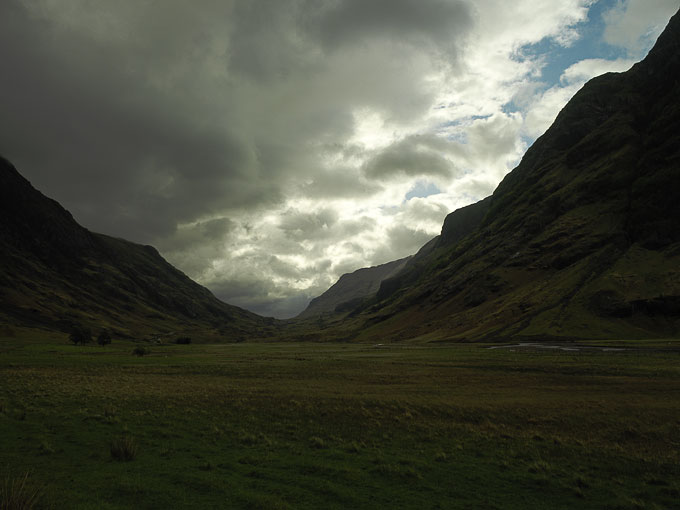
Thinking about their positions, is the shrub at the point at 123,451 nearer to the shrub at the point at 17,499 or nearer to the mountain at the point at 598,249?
the shrub at the point at 17,499

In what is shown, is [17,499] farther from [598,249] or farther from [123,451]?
[598,249]

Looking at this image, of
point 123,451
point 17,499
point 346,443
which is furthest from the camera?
point 346,443

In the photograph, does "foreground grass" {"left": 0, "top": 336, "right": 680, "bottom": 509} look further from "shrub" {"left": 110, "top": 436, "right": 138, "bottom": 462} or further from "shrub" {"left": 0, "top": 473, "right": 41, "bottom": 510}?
"shrub" {"left": 0, "top": 473, "right": 41, "bottom": 510}

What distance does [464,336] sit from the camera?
122m

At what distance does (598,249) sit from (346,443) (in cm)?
15524

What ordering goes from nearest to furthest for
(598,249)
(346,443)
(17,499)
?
(17,499) < (346,443) < (598,249)

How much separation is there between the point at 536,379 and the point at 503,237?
571 feet

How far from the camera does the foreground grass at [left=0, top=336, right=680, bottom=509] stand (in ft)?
43.2

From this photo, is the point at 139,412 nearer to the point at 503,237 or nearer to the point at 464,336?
the point at 464,336

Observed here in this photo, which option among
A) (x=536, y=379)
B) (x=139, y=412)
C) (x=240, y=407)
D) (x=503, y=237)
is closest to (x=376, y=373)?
(x=536, y=379)

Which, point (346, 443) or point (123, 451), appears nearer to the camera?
point (123, 451)

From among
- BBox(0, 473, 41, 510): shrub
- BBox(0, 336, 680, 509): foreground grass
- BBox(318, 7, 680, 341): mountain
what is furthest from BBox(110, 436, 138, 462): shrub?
BBox(318, 7, 680, 341): mountain

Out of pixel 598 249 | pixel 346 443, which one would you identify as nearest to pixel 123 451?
pixel 346 443

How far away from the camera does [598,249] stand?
13800cm
